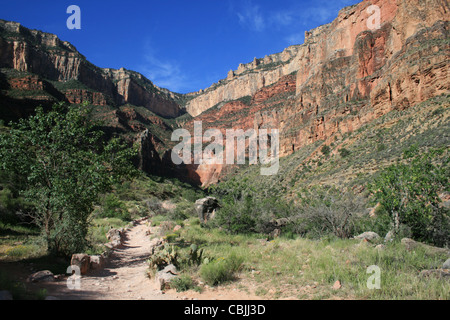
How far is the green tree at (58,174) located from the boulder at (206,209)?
398 inches

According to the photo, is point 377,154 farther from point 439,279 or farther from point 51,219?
point 51,219

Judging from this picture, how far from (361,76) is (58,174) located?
56.1 meters

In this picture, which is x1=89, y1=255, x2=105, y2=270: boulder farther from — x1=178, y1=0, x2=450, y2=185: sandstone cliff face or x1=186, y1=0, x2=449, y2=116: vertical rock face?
x1=186, y1=0, x2=449, y2=116: vertical rock face

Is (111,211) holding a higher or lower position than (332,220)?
lower

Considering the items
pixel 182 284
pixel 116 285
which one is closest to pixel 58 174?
pixel 116 285

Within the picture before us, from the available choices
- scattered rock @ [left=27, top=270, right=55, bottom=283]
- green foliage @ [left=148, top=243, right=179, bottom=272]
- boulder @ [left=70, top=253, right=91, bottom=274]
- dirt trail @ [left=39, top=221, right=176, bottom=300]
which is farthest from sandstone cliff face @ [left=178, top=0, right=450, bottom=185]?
scattered rock @ [left=27, top=270, right=55, bottom=283]

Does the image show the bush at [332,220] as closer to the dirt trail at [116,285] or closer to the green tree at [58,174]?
the dirt trail at [116,285]

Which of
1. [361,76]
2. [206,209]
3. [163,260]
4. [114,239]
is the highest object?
[361,76]

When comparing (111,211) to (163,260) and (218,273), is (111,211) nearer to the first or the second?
(163,260)

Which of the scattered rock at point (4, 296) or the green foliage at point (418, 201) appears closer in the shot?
the scattered rock at point (4, 296)

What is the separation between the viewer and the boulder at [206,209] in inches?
694

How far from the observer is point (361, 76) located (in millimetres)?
48469

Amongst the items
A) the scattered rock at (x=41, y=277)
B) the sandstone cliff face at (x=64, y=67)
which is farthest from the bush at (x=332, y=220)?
the sandstone cliff face at (x=64, y=67)
